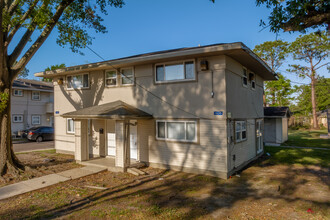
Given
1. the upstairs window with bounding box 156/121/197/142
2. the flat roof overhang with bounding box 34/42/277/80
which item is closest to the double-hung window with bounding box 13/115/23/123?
the flat roof overhang with bounding box 34/42/277/80

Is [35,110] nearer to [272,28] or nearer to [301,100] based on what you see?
[272,28]

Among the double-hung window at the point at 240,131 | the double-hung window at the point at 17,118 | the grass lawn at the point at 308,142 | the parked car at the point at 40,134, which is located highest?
the double-hung window at the point at 17,118

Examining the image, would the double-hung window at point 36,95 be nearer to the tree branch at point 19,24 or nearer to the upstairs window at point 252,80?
the tree branch at point 19,24

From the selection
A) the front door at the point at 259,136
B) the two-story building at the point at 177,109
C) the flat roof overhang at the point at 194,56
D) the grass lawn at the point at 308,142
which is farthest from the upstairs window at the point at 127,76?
the grass lawn at the point at 308,142

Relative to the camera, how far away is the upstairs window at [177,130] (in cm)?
920

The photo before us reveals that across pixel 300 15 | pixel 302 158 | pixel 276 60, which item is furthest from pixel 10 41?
pixel 276 60

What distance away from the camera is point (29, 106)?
1039 inches

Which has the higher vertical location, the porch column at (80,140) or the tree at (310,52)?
the tree at (310,52)

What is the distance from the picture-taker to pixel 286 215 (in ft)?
17.7

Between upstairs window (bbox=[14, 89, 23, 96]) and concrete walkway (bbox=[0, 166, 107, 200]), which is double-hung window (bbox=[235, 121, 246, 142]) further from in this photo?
upstairs window (bbox=[14, 89, 23, 96])

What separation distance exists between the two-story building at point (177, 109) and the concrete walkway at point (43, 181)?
1.34m

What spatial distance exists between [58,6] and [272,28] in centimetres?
890

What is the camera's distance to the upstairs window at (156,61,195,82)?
9.32m

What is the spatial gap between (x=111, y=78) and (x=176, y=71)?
3.98 meters
